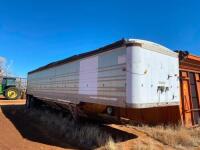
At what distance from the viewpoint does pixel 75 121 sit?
8664 mm

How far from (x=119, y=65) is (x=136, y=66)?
520 mm

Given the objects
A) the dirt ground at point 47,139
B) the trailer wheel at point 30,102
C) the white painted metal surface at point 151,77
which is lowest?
the dirt ground at point 47,139

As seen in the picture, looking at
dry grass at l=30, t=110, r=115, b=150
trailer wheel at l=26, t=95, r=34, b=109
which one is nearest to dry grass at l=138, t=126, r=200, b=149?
dry grass at l=30, t=110, r=115, b=150

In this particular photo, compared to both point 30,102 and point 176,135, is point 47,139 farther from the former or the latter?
point 30,102

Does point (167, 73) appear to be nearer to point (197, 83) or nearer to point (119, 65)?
point (119, 65)

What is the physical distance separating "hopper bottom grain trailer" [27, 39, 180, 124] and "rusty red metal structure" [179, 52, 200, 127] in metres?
0.60

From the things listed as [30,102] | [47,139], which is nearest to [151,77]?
[47,139]

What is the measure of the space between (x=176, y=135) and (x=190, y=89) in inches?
102

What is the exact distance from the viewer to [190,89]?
8.77 m

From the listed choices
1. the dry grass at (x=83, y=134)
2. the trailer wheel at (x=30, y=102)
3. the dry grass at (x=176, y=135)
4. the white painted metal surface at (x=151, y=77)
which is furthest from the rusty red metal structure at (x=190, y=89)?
the trailer wheel at (x=30, y=102)

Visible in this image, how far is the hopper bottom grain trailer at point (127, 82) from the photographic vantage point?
564 cm

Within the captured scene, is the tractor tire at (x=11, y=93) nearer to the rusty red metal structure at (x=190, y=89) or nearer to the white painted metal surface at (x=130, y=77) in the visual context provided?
the white painted metal surface at (x=130, y=77)

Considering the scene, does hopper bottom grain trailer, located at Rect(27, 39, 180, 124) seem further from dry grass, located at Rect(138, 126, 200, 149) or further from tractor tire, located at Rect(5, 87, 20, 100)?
tractor tire, located at Rect(5, 87, 20, 100)

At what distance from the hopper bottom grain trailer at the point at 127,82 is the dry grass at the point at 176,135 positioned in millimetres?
504
